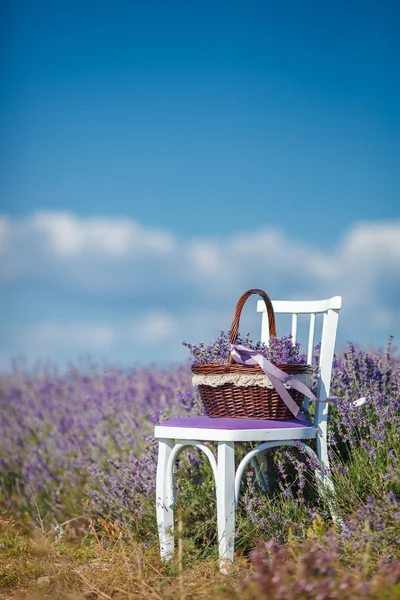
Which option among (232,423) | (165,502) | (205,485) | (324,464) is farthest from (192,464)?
(232,423)

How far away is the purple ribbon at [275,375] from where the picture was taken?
2.82 m

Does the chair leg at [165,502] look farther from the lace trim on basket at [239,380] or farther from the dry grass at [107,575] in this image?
the lace trim on basket at [239,380]

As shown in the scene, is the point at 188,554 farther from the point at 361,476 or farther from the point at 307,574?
the point at 307,574

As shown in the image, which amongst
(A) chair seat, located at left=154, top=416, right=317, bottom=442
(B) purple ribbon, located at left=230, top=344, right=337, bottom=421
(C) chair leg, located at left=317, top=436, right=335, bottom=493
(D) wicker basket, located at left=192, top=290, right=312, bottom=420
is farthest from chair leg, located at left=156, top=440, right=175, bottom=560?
(C) chair leg, located at left=317, top=436, right=335, bottom=493

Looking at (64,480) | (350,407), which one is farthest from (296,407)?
(64,480)

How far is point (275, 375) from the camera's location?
282 cm

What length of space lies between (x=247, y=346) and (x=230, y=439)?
505 mm

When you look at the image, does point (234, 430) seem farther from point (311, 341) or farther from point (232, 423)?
point (311, 341)

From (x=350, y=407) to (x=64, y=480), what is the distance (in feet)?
6.70

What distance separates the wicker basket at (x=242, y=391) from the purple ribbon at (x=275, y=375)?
0.03 m

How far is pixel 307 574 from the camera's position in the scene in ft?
6.39

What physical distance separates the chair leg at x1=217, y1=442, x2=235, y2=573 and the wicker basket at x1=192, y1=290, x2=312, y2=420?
0.83ft

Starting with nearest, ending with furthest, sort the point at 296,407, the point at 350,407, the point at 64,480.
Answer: the point at 296,407 → the point at 350,407 → the point at 64,480

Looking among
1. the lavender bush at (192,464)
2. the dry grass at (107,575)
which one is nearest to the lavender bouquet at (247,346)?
the lavender bush at (192,464)
